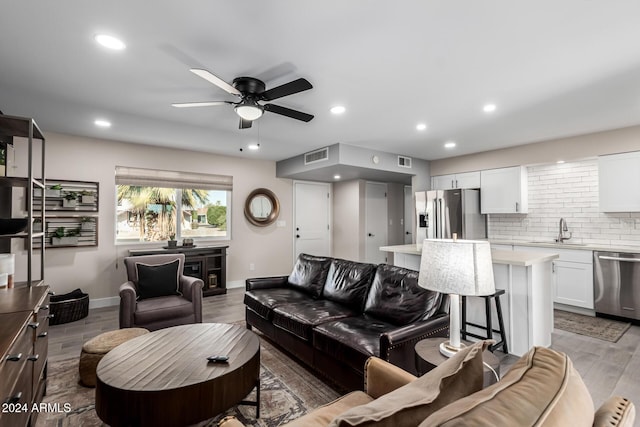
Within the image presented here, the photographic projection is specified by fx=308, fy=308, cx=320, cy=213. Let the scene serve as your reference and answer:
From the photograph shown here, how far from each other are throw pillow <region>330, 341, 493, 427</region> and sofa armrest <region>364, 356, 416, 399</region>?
42 centimetres

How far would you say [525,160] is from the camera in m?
4.88

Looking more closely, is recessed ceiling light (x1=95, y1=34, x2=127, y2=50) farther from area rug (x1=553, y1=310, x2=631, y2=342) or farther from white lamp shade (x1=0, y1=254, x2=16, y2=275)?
area rug (x1=553, y1=310, x2=631, y2=342)

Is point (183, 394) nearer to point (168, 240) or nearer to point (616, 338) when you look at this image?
point (168, 240)

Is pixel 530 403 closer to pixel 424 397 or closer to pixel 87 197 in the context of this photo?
pixel 424 397

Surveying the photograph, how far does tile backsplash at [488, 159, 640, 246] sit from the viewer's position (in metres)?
4.32

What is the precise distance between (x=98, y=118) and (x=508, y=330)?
498cm

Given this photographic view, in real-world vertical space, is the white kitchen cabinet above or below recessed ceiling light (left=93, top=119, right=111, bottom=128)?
below

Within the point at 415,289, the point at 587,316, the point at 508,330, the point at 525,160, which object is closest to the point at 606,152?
the point at 525,160

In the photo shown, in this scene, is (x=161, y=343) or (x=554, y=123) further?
(x=554, y=123)

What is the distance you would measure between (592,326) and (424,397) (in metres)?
4.25

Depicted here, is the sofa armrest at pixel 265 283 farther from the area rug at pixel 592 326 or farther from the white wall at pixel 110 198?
the area rug at pixel 592 326

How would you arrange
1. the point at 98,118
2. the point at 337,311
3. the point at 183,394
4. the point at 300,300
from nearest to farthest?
the point at 183,394
the point at 337,311
the point at 300,300
the point at 98,118

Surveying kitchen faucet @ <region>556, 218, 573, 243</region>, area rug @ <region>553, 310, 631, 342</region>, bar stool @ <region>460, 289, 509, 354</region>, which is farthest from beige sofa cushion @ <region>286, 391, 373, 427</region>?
kitchen faucet @ <region>556, 218, 573, 243</region>

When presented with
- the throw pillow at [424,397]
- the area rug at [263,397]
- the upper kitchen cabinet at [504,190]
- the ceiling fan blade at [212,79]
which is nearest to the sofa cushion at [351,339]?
the area rug at [263,397]
